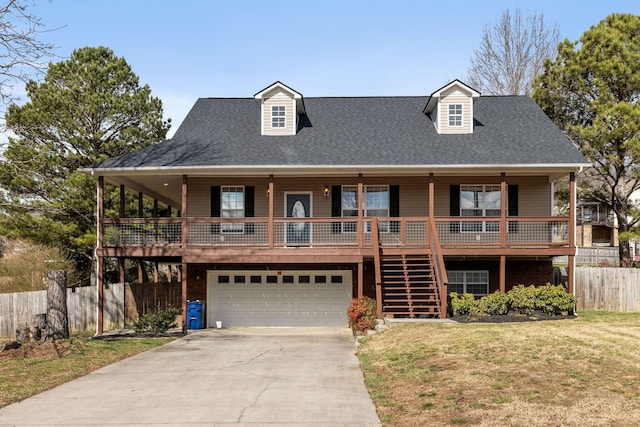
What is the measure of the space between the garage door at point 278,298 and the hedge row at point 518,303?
498cm

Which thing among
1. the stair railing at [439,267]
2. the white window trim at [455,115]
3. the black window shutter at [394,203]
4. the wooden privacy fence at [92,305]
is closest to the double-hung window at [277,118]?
the black window shutter at [394,203]

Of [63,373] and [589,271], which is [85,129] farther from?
[589,271]

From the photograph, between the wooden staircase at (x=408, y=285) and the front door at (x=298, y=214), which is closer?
the wooden staircase at (x=408, y=285)

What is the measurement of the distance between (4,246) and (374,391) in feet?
95.5

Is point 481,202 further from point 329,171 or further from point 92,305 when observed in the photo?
point 92,305

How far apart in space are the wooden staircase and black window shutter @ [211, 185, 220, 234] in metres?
5.97

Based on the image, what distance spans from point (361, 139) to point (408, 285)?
19.9 ft

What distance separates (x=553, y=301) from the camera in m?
19.8

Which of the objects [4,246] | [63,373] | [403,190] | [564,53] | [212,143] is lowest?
[63,373]

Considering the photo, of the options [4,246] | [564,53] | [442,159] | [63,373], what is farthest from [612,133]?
[4,246]

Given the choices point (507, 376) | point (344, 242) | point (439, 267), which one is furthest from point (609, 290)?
point (507, 376)

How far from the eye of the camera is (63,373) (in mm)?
12602

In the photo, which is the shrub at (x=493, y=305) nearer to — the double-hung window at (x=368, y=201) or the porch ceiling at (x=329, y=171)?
the porch ceiling at (x=329, y=171)

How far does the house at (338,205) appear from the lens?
21.2m
